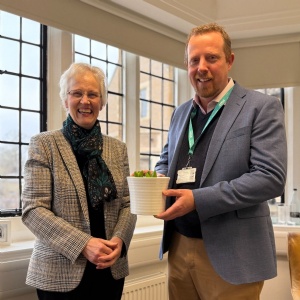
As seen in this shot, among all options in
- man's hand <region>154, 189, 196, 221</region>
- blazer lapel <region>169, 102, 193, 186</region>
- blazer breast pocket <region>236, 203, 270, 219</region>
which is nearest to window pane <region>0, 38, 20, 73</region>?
blazer lapel <region>169, 102, 193, 186</region>

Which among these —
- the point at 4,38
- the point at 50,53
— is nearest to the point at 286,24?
the point at 50,53

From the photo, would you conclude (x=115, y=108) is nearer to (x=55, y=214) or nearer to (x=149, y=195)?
(x=55, y=214)

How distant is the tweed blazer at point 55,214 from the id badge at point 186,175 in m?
0.37

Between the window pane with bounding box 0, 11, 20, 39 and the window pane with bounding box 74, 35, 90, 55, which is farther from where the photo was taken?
the window pane with bounding box 74, 35, 90, 55

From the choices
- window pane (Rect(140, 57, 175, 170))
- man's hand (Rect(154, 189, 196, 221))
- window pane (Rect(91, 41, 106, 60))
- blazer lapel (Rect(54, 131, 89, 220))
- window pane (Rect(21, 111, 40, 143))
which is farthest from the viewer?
window pane (Rect(140, 57, 175, 170))

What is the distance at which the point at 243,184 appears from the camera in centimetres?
156

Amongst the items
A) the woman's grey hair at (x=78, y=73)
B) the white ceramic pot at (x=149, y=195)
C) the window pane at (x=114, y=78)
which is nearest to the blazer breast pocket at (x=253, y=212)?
the white ceramic pot at (x=149, y=195)

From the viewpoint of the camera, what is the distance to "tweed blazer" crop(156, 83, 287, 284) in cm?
157

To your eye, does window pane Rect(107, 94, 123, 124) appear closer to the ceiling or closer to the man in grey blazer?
the ceiling

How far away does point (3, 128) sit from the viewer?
8.46ft

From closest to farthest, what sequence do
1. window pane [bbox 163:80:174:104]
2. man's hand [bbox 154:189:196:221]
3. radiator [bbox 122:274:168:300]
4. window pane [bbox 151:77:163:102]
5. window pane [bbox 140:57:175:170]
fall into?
1. man's hand [bbox 154:189:196:221]
2. radiator [bbox 122:274:168:300]
3. window pane [bbox 140:57:175:170]
4. window pane [bbox 151:77:163:102]
5. window pane [bbox 163:80:174:104]

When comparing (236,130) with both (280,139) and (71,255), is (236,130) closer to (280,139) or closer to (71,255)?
(280,139)

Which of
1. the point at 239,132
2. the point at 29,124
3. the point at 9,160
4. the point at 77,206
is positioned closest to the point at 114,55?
the point at 29,124

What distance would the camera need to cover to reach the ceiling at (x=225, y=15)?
3.21 m
